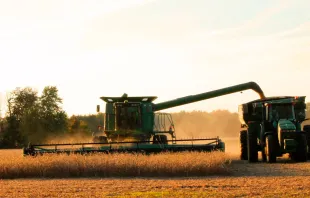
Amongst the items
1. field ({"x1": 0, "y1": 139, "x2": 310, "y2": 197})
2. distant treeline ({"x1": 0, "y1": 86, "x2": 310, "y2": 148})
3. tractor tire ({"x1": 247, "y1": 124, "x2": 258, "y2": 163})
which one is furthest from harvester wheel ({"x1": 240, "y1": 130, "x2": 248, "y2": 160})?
distant treeline ({"x1": 0, "y1": 86, "x2": 310, "y2": 148})

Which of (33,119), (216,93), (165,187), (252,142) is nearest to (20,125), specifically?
(33,119)

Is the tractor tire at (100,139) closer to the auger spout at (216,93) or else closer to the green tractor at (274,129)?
the auger spout at (216,93)

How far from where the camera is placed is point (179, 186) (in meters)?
11.0

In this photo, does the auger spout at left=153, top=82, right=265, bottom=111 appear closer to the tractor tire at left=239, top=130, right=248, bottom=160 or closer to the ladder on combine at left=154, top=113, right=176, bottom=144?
the ladder on combine at left=154, top=113, right=176, bottom=144

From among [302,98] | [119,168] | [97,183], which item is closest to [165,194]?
[97,183]

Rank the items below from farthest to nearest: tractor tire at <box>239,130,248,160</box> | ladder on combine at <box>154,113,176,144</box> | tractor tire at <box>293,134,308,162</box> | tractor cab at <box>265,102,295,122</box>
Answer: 1. ladder on combine at <box>154,113,176,144</box>
2. tractor tire at <box>239,130,248,160</box>
3. tractor cab at <box>265,102,295,122</box>
4. tractor tire at <box>293,134,308,162</box>

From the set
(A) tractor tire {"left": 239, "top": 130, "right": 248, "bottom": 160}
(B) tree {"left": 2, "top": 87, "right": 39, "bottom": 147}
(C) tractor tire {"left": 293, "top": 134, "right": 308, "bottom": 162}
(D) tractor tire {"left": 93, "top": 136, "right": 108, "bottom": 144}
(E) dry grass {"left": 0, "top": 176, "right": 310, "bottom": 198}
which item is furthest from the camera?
(B) tree {"left": 2, "top": 87, "right": 39, "bottom": 147}

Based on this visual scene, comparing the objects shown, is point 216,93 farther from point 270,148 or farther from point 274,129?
point 270,148

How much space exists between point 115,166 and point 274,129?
20.2 feet

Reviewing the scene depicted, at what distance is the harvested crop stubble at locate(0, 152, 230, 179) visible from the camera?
13.7 m

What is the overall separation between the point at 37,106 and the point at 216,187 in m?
42.9

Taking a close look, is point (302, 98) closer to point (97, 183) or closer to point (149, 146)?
point (149, 146)

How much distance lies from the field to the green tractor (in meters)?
2.11

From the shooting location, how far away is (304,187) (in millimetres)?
10523
